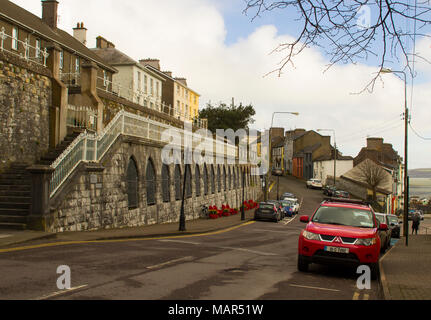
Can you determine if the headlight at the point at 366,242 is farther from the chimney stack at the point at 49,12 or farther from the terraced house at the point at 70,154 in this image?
the chimney stack at the point at 49,12

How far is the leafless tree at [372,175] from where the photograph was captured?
74625 mm

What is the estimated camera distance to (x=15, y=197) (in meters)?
16.6

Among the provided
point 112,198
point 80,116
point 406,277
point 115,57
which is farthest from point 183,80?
point 406,277

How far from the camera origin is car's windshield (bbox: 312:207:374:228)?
1176cm

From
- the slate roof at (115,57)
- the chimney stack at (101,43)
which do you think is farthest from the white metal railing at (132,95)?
the chimney stack at (101,43)

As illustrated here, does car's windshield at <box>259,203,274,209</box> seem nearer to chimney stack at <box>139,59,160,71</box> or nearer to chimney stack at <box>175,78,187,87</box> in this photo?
chimney stack at <box>139,59,160,71</box>

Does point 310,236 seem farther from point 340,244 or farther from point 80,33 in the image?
point 80,33

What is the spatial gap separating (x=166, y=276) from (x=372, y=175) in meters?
71.8

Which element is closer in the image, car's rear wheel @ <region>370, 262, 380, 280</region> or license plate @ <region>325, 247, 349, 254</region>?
license plate @ <region>325, 247, 349, 254</region>

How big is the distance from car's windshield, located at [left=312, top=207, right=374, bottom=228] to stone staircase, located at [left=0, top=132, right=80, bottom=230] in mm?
9731

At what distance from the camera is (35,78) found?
20.5 m

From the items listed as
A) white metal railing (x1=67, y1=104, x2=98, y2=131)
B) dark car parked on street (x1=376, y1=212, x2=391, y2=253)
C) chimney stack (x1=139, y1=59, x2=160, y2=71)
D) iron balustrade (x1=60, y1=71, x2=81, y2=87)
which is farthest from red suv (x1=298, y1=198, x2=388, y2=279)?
chimney stack (x1=139, y1=59, x2=160, y2=71)

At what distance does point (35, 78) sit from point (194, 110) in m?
65.7
